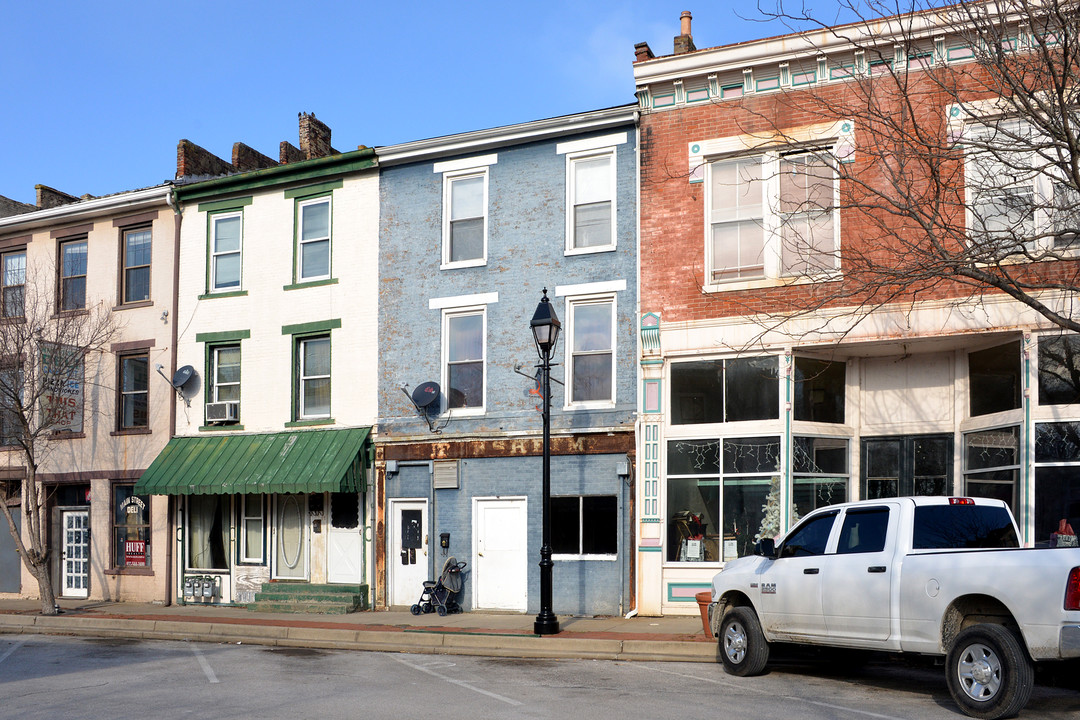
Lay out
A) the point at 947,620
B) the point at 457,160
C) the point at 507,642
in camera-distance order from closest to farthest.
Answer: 1. the point at 947,620
2. the point at 507,642
3. the point at 457,160

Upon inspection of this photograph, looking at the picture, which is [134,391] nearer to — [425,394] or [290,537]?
[290,537]

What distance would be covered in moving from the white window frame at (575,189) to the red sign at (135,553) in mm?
11733

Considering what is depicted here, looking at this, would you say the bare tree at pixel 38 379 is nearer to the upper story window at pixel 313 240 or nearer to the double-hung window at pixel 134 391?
the double-hung window at pixel 134 391

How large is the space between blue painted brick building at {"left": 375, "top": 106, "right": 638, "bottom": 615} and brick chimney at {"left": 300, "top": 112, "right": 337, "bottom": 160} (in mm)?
4606

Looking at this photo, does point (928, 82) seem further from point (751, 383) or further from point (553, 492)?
point (553, 492)

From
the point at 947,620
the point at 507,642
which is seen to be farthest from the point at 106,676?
the point at 947,620

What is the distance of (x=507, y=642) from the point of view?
51.1 ft

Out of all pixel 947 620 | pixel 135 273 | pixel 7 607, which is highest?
pixel 135 273

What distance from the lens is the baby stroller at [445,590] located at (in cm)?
1931

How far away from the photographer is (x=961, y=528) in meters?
10.7

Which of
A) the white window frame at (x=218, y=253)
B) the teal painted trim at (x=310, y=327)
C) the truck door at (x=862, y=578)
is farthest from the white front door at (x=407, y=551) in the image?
the truck door at (x=862, y=578)

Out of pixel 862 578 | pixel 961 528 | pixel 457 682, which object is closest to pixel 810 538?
pixel 862 578

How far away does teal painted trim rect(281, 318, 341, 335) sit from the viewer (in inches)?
851

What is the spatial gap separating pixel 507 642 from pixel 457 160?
964 centimetres
